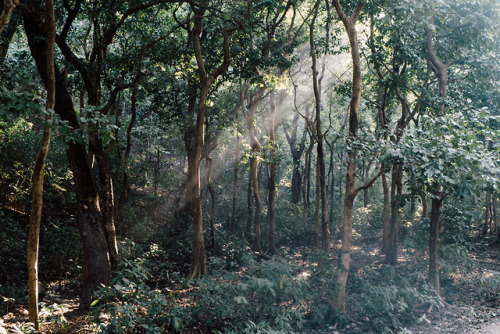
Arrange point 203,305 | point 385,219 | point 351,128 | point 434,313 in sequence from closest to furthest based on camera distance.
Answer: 1. point 203,305
2. point 351,128
3. point 434,313
4. point 385,219

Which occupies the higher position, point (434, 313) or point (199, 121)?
point (199, 121)

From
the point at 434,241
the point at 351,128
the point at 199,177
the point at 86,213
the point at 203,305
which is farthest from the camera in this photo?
the point at 199,177

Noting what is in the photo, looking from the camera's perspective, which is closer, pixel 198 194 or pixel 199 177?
pixel 198 194

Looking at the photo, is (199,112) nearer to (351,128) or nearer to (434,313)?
(351,128)

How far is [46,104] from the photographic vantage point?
4598 mm

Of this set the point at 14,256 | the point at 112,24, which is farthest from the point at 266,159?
the point at 14,256

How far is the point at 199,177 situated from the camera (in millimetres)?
10445

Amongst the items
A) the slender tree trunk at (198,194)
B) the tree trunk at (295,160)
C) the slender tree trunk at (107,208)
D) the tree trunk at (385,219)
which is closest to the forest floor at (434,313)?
the slender tree trunk at (107,208)

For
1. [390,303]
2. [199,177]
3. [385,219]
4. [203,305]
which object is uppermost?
[199,177]

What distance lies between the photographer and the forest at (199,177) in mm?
5684

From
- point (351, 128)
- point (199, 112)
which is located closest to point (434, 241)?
point (351, 128)

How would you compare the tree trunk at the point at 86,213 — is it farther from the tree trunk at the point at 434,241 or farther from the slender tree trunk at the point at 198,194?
the tree trunk at the point at 434,241

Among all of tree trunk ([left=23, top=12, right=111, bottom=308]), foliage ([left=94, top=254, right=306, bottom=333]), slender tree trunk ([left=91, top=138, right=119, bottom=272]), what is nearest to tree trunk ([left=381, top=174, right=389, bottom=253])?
foliage ([left=94, top=254, right=306, bottom=333])

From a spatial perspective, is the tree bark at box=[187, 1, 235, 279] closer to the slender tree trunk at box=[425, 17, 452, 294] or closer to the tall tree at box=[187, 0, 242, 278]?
the tall tree at box=[187, 0, 242, 278]
